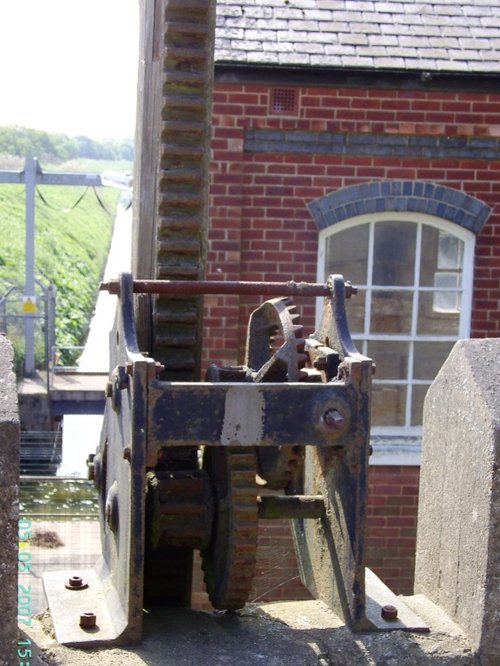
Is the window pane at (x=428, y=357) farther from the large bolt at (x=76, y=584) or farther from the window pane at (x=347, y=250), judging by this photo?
the large bolt at (x=76, y=584)

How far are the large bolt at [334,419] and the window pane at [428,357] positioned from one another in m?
4.94

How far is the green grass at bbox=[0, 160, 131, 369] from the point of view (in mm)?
22781

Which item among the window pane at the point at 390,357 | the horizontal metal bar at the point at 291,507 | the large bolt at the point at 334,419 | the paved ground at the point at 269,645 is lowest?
the paved ground at the point at 269,645

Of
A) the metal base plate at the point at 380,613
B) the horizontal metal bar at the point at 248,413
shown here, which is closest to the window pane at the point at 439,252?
the metal base plate at the point at 380,613

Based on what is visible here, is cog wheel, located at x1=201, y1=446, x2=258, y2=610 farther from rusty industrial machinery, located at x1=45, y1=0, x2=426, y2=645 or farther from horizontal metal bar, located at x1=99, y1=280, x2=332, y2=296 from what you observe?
horizontal metal bar, located at x1=99, y1=280, x2=332, y2=296

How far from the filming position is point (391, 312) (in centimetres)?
753

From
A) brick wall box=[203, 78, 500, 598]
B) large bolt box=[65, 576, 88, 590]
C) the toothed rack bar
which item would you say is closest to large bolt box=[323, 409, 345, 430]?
the toothed rack bar

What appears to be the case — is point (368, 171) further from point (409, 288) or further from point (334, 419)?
point (334, 419)

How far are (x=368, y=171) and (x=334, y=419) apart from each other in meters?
4.65

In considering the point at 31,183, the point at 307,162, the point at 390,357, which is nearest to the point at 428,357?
the point at 390,357

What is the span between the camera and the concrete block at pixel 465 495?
269 centimetres

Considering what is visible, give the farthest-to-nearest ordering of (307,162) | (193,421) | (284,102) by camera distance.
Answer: (307,162) → (284,102) → (193,421)

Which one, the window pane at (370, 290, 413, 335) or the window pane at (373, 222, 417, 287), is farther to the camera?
the window pane at (370, 290, 413, 335)

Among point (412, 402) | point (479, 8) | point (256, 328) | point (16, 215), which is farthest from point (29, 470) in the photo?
point (16, 215)
